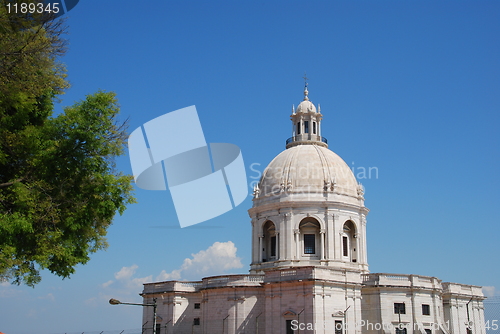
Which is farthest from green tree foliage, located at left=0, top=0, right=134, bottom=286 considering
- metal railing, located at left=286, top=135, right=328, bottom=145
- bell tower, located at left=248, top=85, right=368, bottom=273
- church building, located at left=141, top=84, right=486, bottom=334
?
metal railing, located at left=286, top=135, right=328, bottom=145

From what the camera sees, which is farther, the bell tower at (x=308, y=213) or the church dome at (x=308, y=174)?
the church dome at (x=308, y=174)

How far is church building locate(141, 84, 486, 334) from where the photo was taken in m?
43.8

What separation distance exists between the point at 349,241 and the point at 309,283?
39.0 ft

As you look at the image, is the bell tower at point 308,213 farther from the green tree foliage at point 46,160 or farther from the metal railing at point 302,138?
the green tree foliage at point 46,160

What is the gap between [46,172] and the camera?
957 inches

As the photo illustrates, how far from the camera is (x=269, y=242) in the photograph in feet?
178

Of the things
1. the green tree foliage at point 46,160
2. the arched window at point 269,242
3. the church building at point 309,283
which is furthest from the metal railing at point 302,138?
the green tree foliage at point 46,160

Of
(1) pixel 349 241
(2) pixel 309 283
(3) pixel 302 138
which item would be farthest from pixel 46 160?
(3) pixel 302 138

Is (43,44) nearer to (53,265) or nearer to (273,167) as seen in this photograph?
(53,265)

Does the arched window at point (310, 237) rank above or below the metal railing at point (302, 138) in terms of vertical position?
below

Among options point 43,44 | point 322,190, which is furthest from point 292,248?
point 43,44

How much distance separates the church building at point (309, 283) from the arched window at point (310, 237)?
0.30ft

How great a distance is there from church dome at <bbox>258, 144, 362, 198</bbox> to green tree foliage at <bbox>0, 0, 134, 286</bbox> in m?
29.8

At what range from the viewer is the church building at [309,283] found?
43812 millimetres
